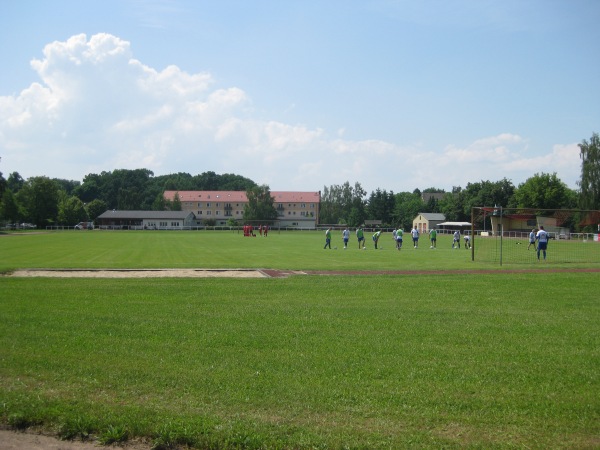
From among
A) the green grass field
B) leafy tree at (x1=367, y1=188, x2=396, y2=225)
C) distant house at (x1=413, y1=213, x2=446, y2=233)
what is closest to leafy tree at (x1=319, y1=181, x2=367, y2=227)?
leafy tree at (x1=367, y1=188, x2=396, y2=225)

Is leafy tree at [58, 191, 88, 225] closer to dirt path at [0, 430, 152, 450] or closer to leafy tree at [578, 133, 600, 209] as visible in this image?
leafy tree at [578, 133, 600, 209]

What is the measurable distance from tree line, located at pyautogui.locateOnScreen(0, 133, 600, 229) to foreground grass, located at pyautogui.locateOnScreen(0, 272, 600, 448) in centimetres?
6816

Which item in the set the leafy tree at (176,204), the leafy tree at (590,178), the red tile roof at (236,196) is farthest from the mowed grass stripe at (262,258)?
the red tile roof at (236,196)

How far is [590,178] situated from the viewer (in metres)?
77.8

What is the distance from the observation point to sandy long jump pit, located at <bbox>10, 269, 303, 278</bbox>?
20156 millimetres

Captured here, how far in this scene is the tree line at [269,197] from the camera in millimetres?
95062

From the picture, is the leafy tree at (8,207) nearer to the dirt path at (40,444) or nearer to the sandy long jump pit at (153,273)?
the sandy long jump pit at (153,273)

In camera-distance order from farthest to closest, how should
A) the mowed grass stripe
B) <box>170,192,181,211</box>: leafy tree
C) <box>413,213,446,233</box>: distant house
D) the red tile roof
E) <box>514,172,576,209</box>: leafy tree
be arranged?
the red tile roof, <box>170,192,181,211</box>: leafy tree, <box>413,213,446,233</box>: distant house, <box>514,172,576,209</box>: leafy tree, the mowed grass stripe

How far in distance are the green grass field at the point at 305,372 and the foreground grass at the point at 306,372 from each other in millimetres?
24

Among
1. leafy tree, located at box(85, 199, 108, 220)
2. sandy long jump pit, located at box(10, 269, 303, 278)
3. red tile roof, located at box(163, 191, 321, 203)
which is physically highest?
red tile roof, located at box(163, 191, 321, 203)

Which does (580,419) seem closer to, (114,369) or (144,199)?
(114,369)

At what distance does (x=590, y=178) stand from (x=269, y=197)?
78352 mm

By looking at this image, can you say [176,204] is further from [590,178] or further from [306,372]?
[306,372]

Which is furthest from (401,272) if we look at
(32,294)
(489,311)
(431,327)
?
(32,294)
